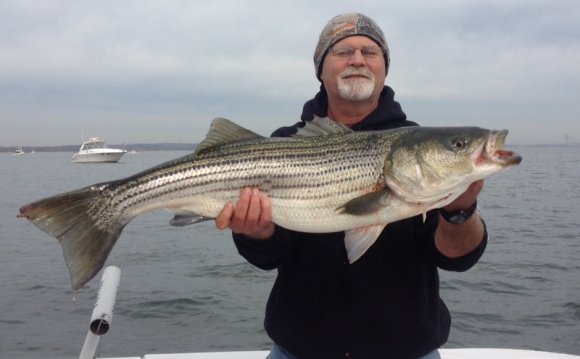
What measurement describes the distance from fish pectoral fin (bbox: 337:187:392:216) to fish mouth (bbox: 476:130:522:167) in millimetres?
698

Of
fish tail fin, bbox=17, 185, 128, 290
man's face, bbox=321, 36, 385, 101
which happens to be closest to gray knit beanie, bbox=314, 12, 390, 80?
man's face, bbox=321, 36, 385, 101

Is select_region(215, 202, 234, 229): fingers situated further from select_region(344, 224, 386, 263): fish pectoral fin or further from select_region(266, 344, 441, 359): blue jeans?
select_region(266, 344, 441, 359): blue jeans

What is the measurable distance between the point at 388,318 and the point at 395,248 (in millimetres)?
523

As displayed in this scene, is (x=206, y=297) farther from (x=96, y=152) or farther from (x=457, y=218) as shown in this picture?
(x=96, y=152)

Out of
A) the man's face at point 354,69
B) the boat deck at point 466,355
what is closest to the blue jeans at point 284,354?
the boat deck at point 466,355

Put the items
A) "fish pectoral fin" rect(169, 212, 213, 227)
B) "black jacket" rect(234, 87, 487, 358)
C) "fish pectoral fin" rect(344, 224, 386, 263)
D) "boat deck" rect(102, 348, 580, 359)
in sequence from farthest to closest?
"boat deck" rect(102, 348, 580, 359), "fish pectoral fin" rect(169, 212, 213, 227), "black jacket" rect(234, 87, 487, 358), "fish pectoral fin" rect(344, 224, 386, 263)

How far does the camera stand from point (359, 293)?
389 cm

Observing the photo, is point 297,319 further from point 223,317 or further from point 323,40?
point 223,317

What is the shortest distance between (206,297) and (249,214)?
9138 mm

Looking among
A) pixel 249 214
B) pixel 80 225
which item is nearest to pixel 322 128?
pixel 249 214

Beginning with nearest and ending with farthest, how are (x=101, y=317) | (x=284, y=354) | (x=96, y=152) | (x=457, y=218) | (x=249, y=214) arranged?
1. (x=457, y=218)
2. (x=249, y=214)
3. (x=284, y=354)
4. (x=101, y=317)
5. (x=96, y=152)

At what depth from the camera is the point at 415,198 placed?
12.4 feet

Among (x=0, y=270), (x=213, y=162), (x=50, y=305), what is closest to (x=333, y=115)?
(x=213, y=162)

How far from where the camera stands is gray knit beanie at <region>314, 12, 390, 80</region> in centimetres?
470
